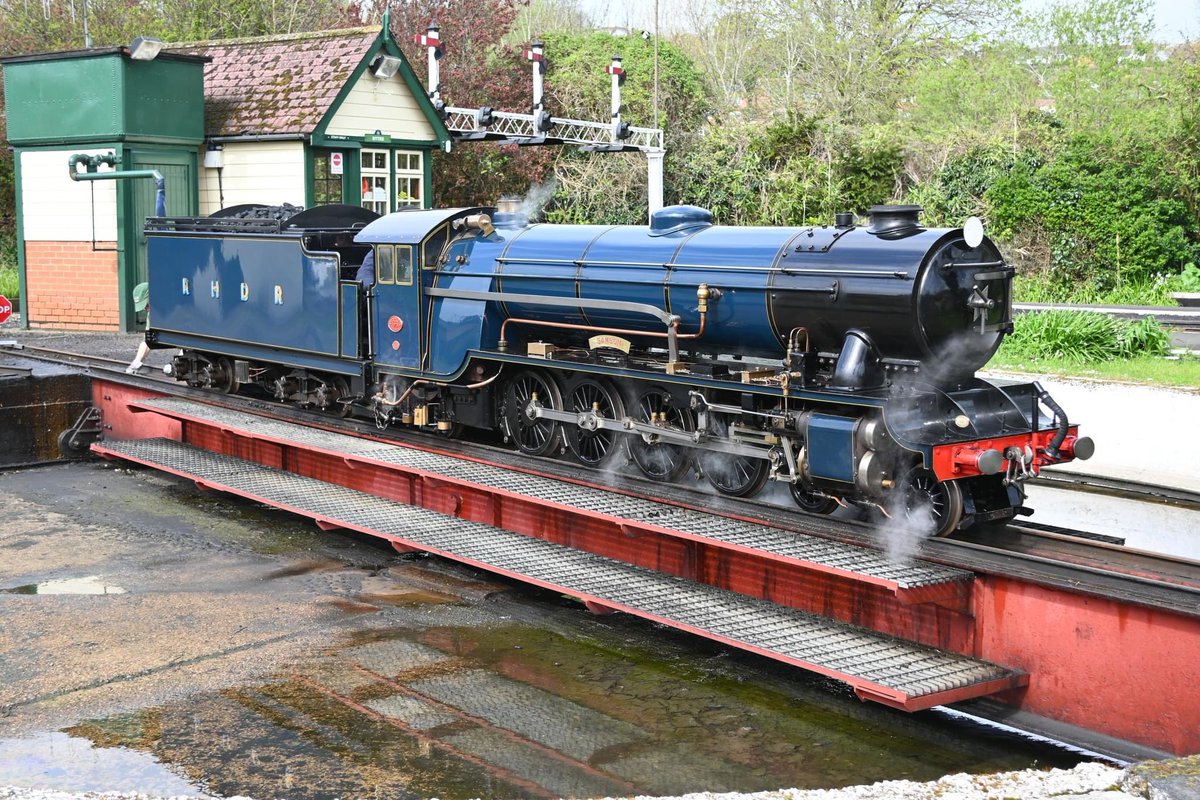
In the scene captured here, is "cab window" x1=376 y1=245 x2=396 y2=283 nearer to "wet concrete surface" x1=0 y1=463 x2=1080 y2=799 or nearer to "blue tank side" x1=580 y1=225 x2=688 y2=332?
"blue tank side" x1=580 y1=225 x2=688 y2=332

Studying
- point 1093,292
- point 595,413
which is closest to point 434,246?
point 595,413

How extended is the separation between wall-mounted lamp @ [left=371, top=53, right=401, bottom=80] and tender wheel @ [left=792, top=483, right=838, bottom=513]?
49.1 ft

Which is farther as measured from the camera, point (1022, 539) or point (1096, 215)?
point (1096, 215)

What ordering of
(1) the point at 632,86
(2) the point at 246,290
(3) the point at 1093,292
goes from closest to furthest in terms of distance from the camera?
(2) the point at 246,290 < (3) the point at 1093,292 < (1) the point at 632,86

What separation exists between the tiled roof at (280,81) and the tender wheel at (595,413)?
37.1 ft

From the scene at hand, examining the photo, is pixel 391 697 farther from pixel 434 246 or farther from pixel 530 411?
pixel 434 246

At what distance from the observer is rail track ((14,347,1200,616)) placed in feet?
22.9

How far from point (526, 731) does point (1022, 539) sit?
3801 mm

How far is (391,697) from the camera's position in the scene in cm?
763

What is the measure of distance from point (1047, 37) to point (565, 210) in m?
14.6

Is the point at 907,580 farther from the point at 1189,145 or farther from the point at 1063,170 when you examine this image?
the point at 1189,145

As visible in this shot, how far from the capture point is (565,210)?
3244cm

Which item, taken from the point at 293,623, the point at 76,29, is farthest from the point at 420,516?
the point at 76,29

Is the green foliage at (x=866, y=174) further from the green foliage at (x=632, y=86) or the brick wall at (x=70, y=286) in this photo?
the brick wall at (x=70, y=286)
